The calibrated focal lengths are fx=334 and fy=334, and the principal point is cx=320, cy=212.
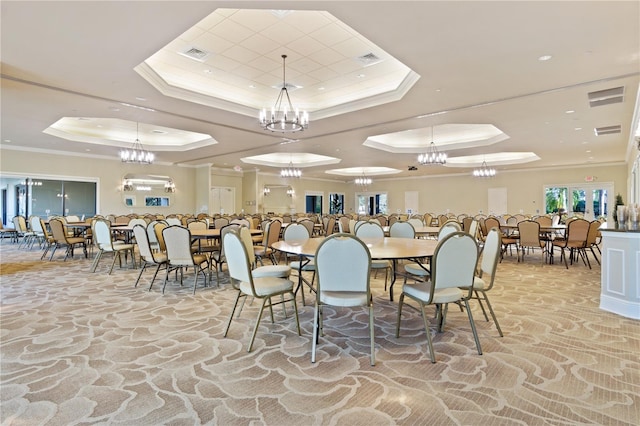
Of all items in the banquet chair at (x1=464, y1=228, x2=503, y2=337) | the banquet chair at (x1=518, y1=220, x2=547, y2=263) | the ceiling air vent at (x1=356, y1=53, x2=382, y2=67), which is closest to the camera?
the banquet chair at (x1=464, y1=228, x2=503, y2=337)

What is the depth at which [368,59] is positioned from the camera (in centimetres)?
528

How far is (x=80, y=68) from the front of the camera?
15.0 ft

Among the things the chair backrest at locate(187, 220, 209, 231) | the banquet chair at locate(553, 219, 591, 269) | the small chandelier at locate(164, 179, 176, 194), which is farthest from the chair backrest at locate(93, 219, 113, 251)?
the banquet chair at locate(553, 219, 591, 269)

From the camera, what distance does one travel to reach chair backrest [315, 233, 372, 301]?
2.54 metres

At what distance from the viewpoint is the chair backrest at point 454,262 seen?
262 cm

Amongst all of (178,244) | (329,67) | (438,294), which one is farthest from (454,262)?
(329,67)

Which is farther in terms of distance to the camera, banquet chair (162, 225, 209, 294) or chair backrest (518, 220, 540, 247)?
chair backrest (518, 220, 540, 247)

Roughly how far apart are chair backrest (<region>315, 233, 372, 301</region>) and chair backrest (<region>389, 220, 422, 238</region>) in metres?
3.19

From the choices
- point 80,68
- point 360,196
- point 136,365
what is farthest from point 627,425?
point 360,196

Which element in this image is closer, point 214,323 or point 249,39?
point 214,323

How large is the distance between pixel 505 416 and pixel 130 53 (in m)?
5.16

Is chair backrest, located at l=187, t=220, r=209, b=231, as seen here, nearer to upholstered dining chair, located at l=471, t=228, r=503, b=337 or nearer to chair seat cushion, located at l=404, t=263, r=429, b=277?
chair seat cushion, located at l=404, t=263, r=429, b=277

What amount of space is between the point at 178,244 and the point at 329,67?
12.1ft

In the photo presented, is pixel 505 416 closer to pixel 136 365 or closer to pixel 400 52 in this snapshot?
pixel 136 365
